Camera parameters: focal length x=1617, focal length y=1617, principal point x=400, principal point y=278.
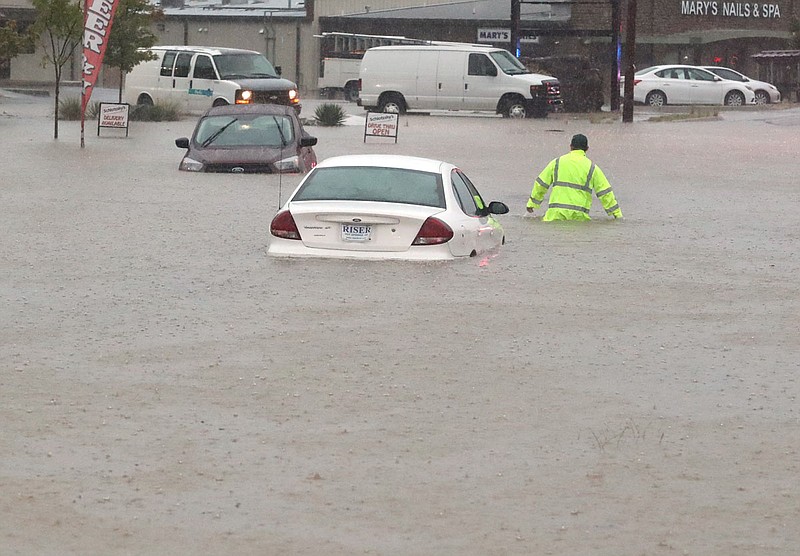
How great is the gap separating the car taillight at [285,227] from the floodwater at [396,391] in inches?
13.0

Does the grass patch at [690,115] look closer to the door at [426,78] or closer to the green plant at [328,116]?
the door at [426,78]

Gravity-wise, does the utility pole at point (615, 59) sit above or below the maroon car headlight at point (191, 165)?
above

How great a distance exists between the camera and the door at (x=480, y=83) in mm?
42781

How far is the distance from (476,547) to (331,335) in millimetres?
4982

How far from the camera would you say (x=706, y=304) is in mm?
12883

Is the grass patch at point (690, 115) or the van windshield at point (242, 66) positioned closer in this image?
the van windshield at point (242, 66)

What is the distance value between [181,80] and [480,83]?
8.15 meters

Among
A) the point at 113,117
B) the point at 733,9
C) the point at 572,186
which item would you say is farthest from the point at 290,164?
the point at 733,9

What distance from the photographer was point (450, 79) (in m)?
43.5

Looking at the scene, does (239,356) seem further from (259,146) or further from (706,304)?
(259,146)

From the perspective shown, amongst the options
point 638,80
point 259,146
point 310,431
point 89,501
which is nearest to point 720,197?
point 259,146

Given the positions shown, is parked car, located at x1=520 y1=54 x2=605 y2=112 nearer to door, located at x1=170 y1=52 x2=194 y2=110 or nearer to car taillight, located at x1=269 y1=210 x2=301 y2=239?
door, located at x1=170 y1=52 x2=194 y2=110

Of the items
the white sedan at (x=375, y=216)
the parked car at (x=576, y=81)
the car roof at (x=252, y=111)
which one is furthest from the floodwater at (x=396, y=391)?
the parked car at (x=576, y=81)

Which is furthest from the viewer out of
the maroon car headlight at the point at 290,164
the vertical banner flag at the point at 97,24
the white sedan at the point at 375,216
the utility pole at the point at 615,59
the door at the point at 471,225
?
the utility pole at the point at 615,59
